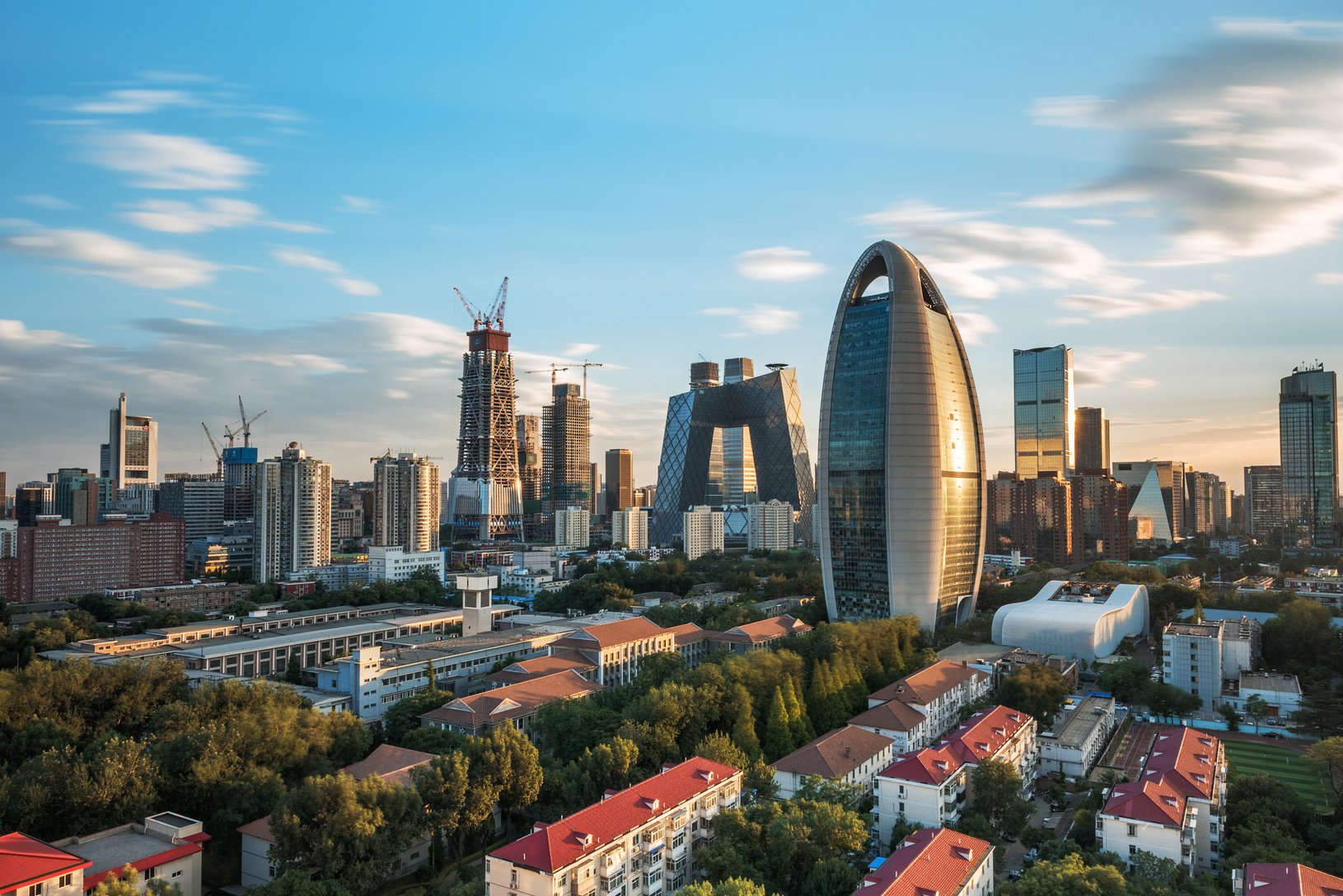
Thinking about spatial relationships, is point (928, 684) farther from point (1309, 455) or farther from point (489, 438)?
point (489, 438)

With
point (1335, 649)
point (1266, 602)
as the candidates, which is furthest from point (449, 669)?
point (1266, 602)

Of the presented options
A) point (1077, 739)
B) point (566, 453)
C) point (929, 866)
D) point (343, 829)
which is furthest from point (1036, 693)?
point (566, 453)

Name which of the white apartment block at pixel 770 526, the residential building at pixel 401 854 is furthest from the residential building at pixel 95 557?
the white apartment block at pixel 770 526

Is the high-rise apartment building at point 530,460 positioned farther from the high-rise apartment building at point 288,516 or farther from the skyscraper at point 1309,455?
the skyscraper at point 1309,455

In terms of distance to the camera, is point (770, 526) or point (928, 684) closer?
point (928, 684)

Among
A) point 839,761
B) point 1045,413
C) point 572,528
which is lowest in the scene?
point 839,761

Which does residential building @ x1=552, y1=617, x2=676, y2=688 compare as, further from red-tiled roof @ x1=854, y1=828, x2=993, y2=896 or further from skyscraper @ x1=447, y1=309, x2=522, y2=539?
skyscraper @ x1=447, y1=309, x2=522, y2=539

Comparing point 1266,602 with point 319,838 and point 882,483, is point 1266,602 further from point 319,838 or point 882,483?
point 319,838
